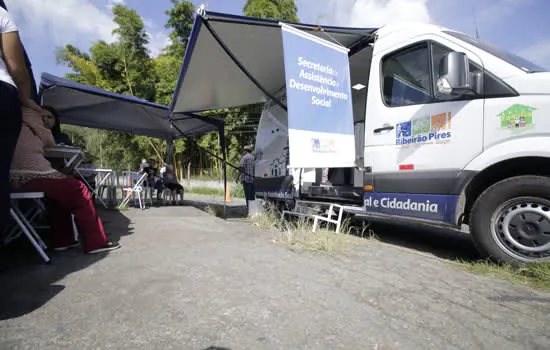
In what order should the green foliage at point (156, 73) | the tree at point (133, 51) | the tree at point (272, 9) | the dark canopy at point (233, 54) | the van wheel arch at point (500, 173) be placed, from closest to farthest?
the van wheel arch at point (500, 173) → the dark canopy at point (233, 54) → the tree at point (272, 9) → the green foliage at point (156, 73) → the tree at point (133, 51)

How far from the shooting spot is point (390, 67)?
131 inches

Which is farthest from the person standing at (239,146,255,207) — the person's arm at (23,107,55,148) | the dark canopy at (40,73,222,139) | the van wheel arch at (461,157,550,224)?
the van wheel arch at (461,157,550,224)

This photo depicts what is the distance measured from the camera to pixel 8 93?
5.62 ft

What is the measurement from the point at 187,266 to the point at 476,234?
8.27 ft

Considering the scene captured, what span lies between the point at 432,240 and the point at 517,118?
2048mm

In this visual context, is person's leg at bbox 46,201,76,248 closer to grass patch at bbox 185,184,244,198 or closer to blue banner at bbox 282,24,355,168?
blue banner at bbox 282,24,355,168

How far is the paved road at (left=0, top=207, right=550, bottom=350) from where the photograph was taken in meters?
1.28

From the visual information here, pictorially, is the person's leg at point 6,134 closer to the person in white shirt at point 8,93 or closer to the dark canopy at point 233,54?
the person in white shirt at point 8,93

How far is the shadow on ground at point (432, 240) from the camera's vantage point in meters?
3.05

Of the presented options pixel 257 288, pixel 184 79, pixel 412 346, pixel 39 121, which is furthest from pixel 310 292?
pixel 184 79

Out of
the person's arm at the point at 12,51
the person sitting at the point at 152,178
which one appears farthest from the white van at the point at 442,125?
the person sitting at the point at 152,178

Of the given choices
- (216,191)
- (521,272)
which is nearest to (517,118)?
(521,272)

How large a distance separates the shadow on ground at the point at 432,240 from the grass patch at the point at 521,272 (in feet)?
1.45

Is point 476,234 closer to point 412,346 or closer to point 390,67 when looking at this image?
point 412,346
